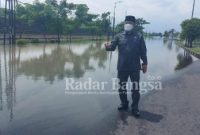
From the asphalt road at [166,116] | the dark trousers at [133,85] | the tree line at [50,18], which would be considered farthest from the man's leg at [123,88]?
the tree line at [50,18]

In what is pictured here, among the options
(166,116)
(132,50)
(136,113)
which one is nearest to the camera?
(136,113)

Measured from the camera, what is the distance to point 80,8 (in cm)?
5912

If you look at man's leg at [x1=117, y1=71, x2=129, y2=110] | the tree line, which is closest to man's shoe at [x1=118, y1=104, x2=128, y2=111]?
man's leg at [x1=117, y1=71, x2=129, y2=110]

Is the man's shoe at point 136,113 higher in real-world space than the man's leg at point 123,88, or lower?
lower

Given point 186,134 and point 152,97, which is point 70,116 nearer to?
point 186,134

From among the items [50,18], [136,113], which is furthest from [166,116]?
[50,18]

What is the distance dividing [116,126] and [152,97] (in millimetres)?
2839

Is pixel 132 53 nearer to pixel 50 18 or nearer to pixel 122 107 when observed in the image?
pixel 122 107

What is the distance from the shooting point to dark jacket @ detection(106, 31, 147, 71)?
6250 mm

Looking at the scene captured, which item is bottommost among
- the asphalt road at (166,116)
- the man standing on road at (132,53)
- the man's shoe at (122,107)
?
the asphalt road at (166,116)

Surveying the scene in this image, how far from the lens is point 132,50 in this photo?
6246mm

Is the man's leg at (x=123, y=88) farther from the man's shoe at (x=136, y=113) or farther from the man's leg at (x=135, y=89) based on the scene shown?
the man's shoe at (x=136, y=113)

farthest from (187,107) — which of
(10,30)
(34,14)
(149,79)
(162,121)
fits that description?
(34,14)

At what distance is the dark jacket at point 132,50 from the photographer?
246 inches
